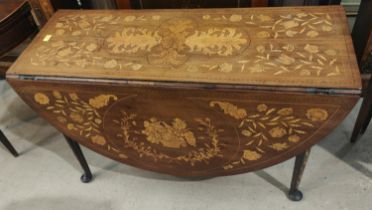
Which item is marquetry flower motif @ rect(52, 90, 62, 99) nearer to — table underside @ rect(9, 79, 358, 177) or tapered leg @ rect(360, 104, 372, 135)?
table underside @ rect(9, 79, 358, 177)

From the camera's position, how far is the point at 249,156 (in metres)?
1.10

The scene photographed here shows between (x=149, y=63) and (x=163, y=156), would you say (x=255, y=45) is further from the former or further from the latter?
(x=163, y=156)

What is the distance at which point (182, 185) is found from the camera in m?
1.47

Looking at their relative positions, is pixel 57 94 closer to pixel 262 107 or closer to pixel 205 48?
pixel 205 48

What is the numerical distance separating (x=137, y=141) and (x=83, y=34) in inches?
17.2

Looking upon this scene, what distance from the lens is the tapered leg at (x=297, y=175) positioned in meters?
1.14

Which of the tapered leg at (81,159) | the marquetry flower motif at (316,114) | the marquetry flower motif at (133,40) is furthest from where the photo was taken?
the tapered leg at (81,159)

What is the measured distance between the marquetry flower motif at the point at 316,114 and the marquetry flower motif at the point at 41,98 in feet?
2.71

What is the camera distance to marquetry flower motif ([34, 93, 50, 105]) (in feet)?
3.61

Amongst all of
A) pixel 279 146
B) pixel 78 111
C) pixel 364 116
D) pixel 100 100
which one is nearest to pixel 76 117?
pixel 78 111

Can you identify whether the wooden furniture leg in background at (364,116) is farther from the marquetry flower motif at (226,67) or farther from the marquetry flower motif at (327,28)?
the marquetry flower motif at (226,67)

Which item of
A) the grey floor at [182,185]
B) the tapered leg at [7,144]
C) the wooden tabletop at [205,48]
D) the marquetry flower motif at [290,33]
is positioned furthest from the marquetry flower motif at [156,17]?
the tapered leg at [7,144]

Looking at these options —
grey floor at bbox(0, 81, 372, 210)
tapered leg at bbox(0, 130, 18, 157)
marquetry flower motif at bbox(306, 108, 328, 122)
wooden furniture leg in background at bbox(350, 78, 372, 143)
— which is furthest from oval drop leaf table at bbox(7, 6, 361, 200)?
tapered leg at bbox(0, 130, 18, 157)

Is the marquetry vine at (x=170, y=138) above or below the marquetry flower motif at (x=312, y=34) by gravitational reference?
below
